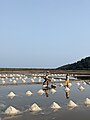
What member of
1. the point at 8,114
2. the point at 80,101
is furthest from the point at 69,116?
the point at 80,101

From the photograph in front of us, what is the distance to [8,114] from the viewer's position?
13812mm

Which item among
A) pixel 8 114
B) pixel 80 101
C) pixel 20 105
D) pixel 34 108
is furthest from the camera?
pixel 80 101

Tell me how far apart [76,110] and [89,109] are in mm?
759

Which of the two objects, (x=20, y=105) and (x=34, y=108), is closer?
(x=34, y=108)

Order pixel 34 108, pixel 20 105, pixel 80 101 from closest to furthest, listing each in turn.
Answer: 1. pixel 34 108
2. pixel 20 105
3. pixel 80 101

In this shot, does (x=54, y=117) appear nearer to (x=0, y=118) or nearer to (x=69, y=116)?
(x=69, y=116)

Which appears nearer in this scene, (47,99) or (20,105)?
(20,105)

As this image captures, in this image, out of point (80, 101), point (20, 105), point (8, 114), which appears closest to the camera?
point (8, 114)

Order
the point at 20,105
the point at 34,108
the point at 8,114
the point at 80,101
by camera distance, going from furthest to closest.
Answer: the point at 80,101 → the point at 20,105 → the point at 34,108 → the point at 8,114

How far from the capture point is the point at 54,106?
50.9 ft

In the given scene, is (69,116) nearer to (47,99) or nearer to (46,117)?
(46,117)

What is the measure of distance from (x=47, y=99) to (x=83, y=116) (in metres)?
5.33

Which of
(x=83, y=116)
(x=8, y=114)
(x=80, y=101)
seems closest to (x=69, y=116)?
(x=83, y=116)

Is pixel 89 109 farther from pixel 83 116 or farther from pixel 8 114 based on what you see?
pixel 8 114
